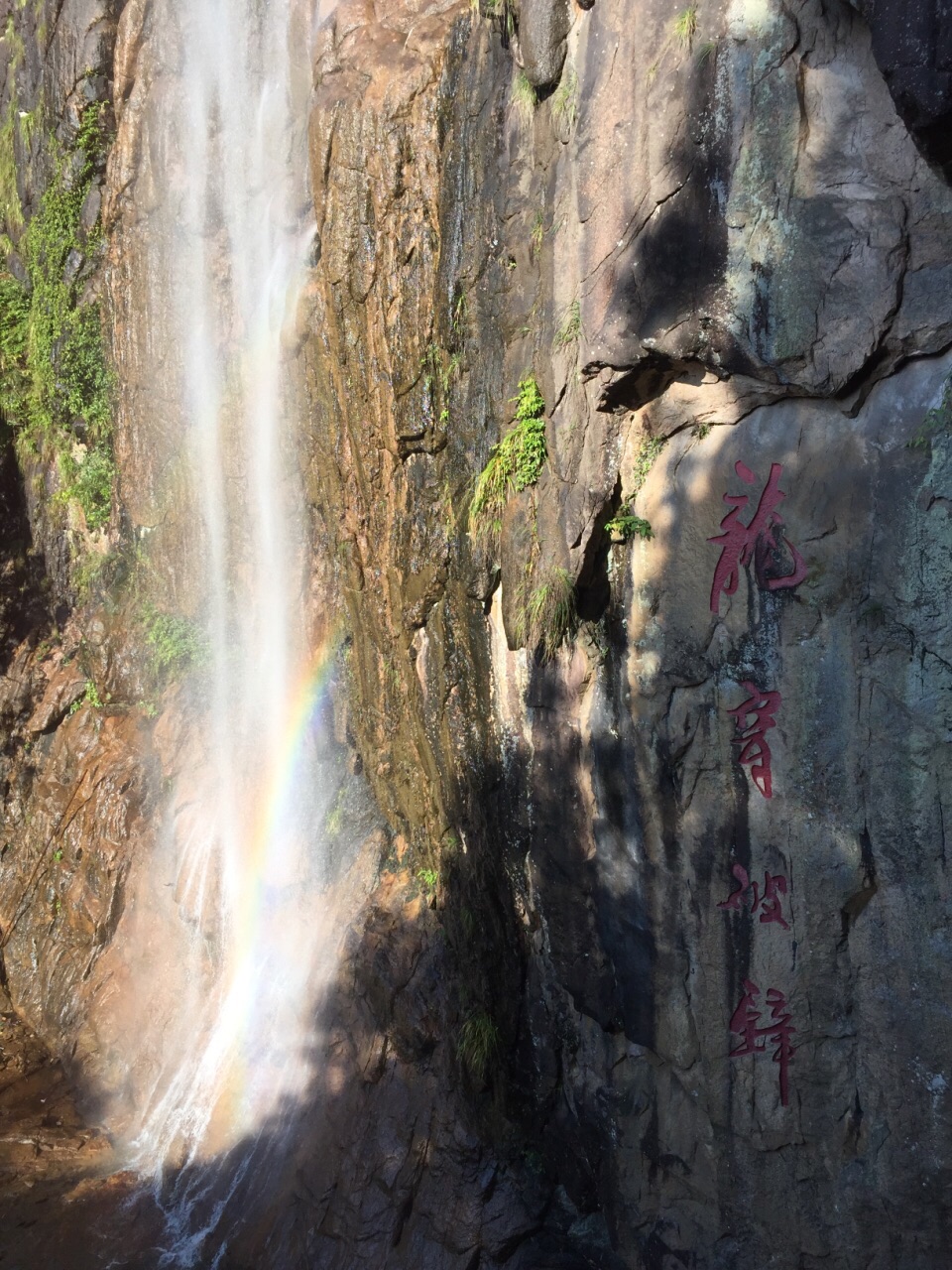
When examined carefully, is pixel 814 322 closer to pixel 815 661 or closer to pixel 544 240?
pixel 815 661

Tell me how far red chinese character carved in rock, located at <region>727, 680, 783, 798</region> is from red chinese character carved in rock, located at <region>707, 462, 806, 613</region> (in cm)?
43

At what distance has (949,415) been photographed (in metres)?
3.54

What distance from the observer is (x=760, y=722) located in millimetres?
4207

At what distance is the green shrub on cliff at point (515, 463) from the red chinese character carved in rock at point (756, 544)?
129cm

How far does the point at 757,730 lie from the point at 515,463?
1.99 m

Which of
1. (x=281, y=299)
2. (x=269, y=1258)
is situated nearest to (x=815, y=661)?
(x=269, y=1258)

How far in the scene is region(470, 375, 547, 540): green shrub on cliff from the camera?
521 cm

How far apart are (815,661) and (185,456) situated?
665 cm

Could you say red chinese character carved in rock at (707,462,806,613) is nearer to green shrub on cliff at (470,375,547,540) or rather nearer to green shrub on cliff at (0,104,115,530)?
green shrub on cliff at (470,375,547,540)

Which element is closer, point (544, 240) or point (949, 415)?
point (949, 415)

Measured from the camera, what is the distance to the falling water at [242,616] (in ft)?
23.8

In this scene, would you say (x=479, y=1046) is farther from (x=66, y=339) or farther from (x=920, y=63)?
(x=66, y=339)

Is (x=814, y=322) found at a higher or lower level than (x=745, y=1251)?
higher

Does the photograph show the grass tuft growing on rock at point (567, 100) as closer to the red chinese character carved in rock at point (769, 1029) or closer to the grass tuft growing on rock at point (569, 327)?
the grass tuft growing on rock at point (569, 327)
